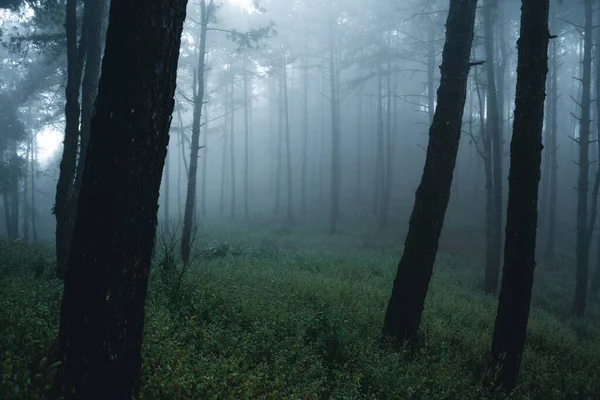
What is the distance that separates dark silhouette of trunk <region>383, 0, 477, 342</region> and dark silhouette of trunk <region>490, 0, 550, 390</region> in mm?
834

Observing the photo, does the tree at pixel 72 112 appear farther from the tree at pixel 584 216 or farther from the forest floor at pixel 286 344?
the tree at pixel 584 216

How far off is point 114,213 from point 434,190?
476 centimetres

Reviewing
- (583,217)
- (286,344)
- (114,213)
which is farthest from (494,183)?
(114,213)

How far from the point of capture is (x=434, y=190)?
5910 millimetres

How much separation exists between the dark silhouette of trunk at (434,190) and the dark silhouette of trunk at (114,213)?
432 cm

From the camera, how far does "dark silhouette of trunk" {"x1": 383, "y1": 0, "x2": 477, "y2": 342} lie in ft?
19.3

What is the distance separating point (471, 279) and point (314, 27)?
21887 mm

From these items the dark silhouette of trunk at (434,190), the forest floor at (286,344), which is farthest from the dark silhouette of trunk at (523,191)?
the dark silhouette of trunk at (434,190)

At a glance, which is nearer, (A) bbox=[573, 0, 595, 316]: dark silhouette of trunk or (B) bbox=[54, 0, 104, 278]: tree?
(B) bbox=[54, 0, 104, 278]: tree

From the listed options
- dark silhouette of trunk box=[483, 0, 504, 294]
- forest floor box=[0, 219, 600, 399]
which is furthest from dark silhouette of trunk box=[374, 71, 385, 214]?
forest floor box=[0, 219, 600, 399]

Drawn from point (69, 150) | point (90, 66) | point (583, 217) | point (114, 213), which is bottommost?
point (583, 217)

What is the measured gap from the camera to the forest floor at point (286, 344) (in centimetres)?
364

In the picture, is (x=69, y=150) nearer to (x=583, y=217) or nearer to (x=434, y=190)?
(x=434, y=190)

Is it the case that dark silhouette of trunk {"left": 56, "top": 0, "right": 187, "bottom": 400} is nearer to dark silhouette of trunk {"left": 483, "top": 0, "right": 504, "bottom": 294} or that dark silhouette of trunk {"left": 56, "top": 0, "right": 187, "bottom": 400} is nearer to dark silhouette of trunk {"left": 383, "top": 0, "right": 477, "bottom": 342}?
dark silhouette of trunk {"left": 383, "top": 0, "right": 477, "bottom": 342}
